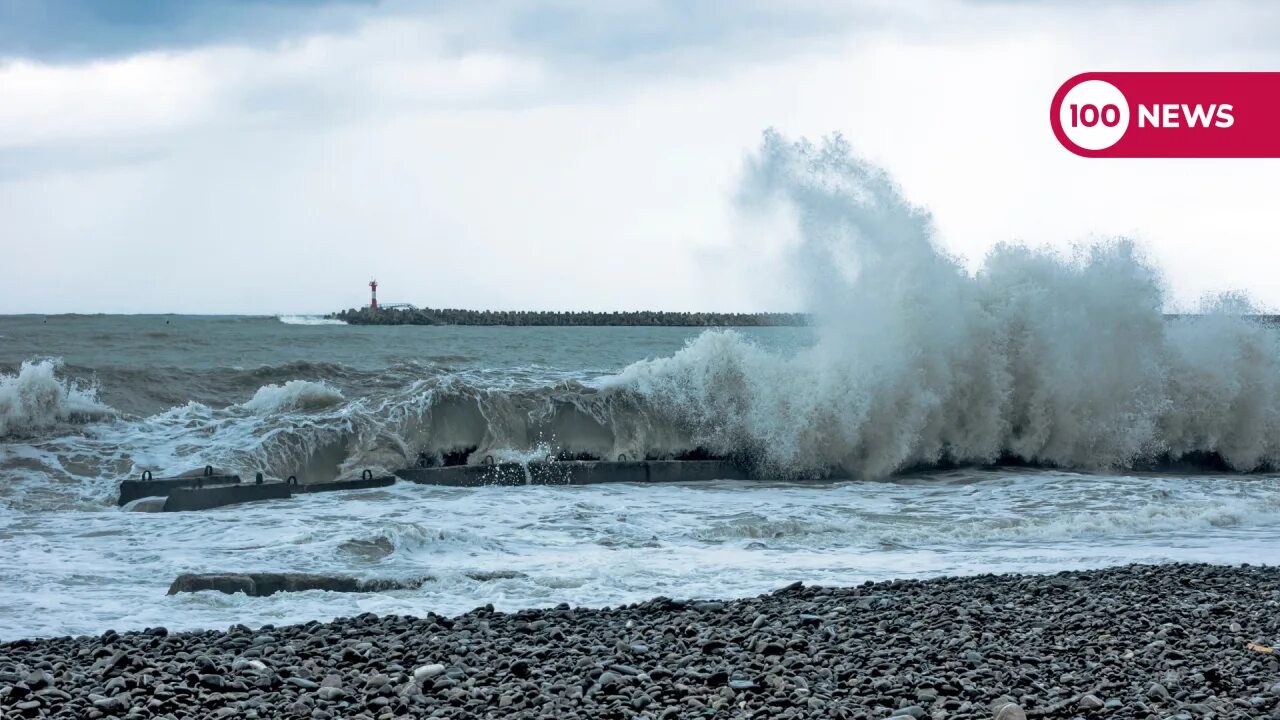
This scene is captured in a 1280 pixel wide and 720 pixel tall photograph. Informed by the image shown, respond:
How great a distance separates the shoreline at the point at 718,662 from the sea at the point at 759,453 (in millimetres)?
947

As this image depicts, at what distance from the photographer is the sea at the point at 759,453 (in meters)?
7.21

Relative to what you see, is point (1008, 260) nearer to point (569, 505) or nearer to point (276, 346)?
point (569, 505)

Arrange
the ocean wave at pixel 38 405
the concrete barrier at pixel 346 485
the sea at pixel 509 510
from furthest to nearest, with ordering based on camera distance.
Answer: the ocean wave at pixel 38 405
the concrete barrier at pixel 346 485
the sea at pixel 509 510

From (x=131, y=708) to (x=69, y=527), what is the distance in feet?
18.0

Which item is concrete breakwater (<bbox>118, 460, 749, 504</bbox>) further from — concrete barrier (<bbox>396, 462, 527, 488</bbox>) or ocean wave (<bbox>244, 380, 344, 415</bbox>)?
ocean wave (<bbox>244, 380, 344, 415</bbox>)

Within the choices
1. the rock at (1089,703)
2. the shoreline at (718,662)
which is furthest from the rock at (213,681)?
the rock at (1089,703)

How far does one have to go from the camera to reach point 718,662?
439 cm

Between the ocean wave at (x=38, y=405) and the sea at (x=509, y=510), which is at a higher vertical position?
the ocean wave at (x=38, y=405)

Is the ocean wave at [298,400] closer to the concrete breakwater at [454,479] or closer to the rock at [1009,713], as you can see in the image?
the concrete breakwater at [454,479]

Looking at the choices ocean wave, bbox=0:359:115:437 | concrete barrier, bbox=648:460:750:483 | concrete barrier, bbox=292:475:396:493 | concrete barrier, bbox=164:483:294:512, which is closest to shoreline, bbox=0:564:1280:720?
concrete barrier, bbox=164:483:294:512

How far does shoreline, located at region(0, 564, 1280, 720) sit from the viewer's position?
12.5ft

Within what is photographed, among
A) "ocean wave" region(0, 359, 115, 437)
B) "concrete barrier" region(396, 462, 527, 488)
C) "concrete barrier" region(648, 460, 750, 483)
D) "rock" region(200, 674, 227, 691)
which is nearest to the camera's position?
"rock" region(200, 674, 227, 691)

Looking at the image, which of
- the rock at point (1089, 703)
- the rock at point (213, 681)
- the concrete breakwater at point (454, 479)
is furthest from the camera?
the concrete breakwater at point (454, 479)

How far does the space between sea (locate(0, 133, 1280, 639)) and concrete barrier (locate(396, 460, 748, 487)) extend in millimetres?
332
